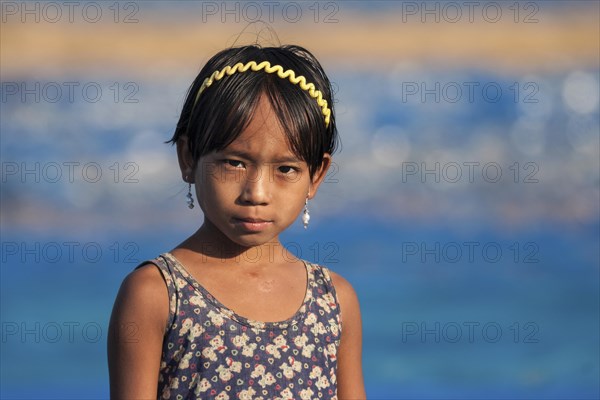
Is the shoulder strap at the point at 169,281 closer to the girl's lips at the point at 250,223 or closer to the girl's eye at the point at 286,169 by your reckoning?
the girl's lips at the point at 250,223

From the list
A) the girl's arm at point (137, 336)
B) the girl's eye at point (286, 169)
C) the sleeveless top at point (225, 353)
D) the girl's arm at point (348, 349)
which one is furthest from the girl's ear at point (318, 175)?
the girl's arm at point (137, 336)

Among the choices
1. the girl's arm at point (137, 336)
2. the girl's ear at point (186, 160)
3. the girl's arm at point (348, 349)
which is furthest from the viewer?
the girl's arm at point (348, 349)

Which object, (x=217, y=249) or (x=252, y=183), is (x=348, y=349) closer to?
(x=217, y=249)

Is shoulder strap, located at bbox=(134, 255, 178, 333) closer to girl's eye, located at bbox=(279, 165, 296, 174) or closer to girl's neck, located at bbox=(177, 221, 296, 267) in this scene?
girl's neck, located at bbox=(177, 221, 296, 267)

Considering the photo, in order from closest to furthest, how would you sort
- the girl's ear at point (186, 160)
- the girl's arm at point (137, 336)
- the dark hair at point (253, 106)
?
the girl's arm at point (137, 336) → the dark hair at point (253, 106) → the girl's ear at point (186, 160)

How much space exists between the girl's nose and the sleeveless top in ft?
0.81

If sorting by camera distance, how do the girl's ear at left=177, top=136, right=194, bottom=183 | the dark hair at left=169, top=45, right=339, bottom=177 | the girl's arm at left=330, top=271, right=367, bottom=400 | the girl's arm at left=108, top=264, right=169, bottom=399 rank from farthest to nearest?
the girl's arm at left=330, top=271, right=367, bottom=400 → the girl's ear at left=177, top=136, right=194, bottom=183 → the dark hair at left=169, top=45, right=339, bottom=177 → the girl's arm at left=108, top=264, right=169, bottom=399

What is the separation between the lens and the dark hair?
262 cm

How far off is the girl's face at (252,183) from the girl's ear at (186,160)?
0.07 meters

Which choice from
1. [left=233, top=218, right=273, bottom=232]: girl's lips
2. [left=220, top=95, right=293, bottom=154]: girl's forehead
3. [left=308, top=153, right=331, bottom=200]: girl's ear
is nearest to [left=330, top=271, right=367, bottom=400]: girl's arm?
[left=308, top=153, right=331, bottom=200]: girl's ear

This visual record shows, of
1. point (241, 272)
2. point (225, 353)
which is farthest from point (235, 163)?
point (225, 353)

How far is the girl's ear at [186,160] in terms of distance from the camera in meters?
2.72

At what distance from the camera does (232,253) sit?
2709 millimetres

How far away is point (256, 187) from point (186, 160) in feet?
0.84
